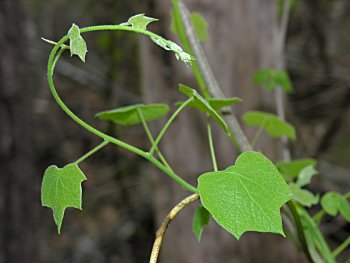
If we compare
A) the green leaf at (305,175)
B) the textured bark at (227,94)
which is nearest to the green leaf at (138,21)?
the green leaf at (305,175)

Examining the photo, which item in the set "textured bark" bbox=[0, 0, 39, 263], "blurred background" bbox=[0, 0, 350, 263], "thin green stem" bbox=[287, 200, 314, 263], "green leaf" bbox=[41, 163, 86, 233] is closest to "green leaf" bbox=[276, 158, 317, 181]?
"thin green stem" bbox=[287, 200, 314, 263]

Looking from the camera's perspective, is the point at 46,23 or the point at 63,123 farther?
the point at 46,23

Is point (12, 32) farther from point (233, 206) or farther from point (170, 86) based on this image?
point (233, 206)

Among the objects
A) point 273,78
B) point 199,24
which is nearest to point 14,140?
point 273,78

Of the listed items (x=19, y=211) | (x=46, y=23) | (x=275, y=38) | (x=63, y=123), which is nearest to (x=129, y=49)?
(x=63, y=123)

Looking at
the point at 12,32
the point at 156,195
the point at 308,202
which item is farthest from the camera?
the point at 12,32

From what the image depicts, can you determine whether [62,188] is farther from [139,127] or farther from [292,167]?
[139,127]

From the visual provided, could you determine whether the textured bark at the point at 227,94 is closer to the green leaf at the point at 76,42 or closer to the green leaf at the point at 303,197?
the green leaf at the point at 303,197
